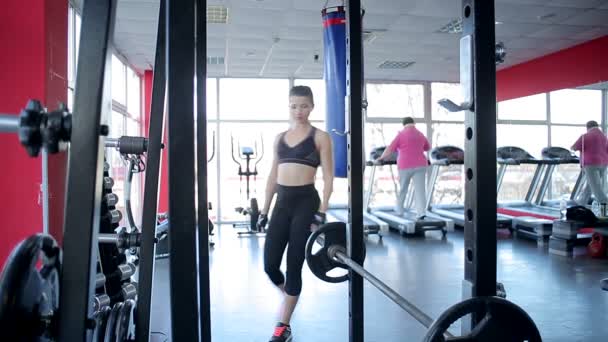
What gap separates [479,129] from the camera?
117 cm

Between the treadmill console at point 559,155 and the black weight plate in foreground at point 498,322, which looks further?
the treadmill console at point 559,155

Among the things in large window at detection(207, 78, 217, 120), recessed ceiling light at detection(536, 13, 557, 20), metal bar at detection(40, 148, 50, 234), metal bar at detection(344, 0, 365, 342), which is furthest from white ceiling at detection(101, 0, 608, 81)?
metal bar at detection(344, 0, 365, 342)

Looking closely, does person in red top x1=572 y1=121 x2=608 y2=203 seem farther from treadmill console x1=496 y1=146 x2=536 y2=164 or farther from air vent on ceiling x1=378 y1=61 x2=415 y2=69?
air vent on ceiling x1=378 y1=61 x2=415 y2=69

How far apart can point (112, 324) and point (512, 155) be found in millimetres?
7336

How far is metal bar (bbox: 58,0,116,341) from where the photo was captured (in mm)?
871

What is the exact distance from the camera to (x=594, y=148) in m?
6.72

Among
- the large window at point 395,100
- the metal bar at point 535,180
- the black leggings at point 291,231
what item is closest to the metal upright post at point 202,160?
the black leggings at point 291,231

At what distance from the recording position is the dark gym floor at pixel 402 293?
9.91 feet

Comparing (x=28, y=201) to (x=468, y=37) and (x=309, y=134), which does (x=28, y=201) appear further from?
(x=468, y=37)

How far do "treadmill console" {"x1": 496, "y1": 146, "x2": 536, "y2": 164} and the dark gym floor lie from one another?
1932 mm

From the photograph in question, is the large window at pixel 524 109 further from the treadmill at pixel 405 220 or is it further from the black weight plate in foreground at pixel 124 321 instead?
the black weight plate in foreground at pixel 124 321

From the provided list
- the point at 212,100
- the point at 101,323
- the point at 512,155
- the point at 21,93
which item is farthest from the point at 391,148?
the point at 101,323

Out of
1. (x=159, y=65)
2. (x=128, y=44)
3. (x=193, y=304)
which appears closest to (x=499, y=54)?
(x=193, y=304)

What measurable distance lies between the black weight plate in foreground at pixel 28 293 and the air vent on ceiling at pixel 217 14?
495 centimetres
